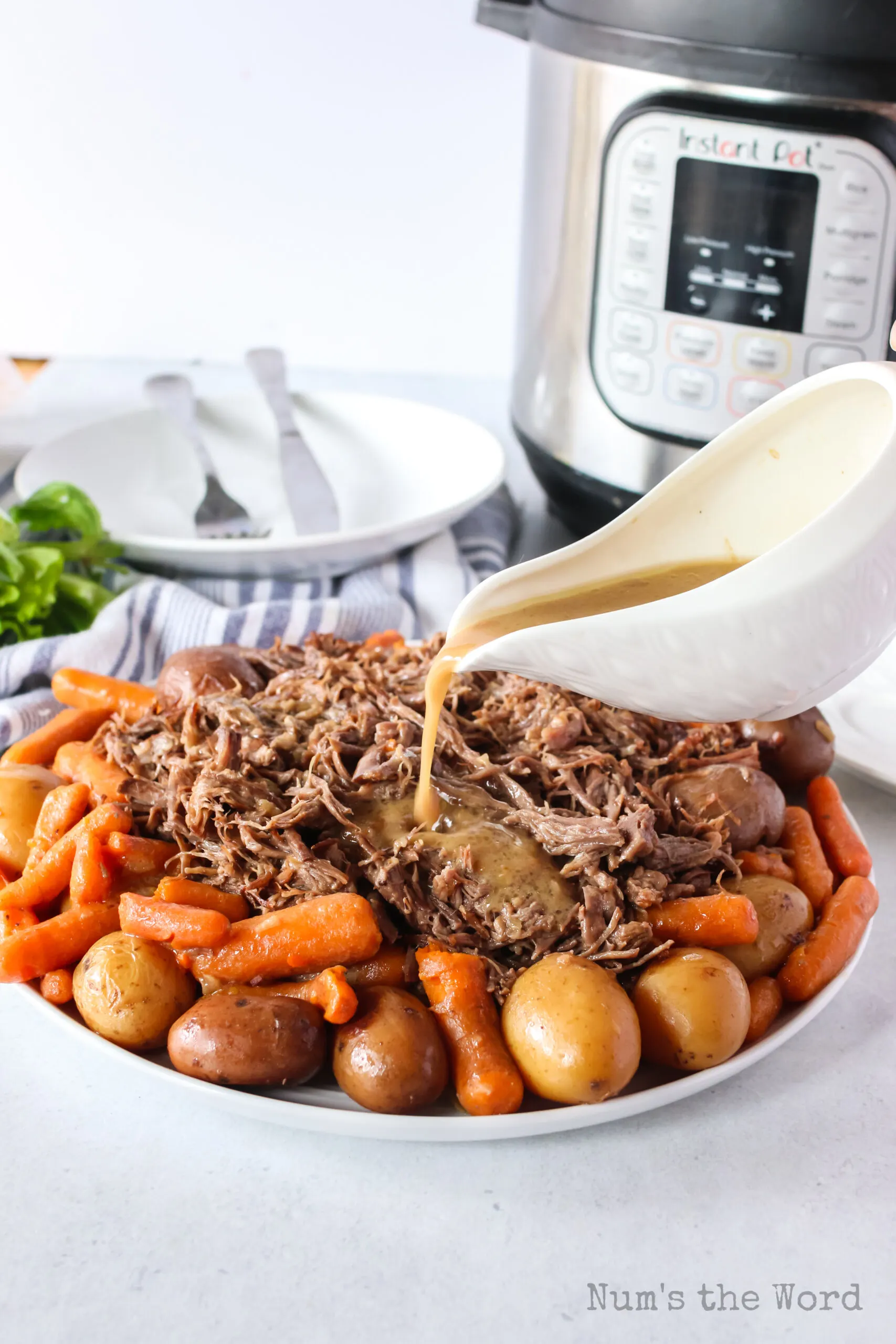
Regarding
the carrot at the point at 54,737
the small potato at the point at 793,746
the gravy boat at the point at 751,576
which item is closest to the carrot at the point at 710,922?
the gravy boat at the point at 751,576

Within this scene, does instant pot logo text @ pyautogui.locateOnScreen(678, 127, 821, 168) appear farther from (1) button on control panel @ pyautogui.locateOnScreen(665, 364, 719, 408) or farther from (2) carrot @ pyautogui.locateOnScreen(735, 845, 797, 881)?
(2) carrot @ pyautogui.locateOnScreen(735, 845, 797, 881)

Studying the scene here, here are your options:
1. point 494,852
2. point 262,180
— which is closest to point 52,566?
point 494,852

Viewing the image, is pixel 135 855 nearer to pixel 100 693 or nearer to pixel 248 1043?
pixel 248 1043

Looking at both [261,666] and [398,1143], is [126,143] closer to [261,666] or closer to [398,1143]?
[261,666]

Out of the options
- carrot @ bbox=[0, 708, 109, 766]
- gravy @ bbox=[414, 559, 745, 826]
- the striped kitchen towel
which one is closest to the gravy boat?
gravy @ bbox=[414, 559, 745, 826]

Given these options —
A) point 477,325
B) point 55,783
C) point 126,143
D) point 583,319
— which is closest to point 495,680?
point 55,783

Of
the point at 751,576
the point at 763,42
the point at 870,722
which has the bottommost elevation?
the point at 870,722
